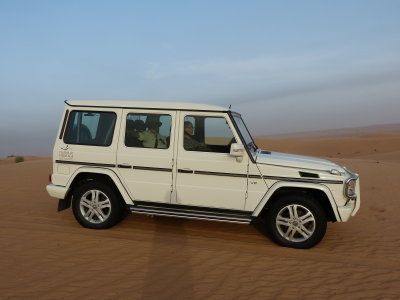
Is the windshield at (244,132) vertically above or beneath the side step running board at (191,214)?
above

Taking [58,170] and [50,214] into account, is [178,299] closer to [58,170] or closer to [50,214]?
[58,170]

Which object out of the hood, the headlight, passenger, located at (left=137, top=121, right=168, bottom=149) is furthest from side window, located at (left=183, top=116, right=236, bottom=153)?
the headlight

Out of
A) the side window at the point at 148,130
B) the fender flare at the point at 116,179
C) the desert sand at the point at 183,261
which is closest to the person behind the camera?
the desert sand at the point at 183,261

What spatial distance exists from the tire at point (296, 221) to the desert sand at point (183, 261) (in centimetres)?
18

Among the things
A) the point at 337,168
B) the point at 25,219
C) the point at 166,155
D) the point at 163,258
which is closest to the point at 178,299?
the point at 163,258

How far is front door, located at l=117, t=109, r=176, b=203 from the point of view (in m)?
5.68

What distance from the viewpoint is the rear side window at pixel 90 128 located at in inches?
234

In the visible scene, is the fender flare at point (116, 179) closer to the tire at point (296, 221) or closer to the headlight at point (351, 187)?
the tire at point (296, 221)

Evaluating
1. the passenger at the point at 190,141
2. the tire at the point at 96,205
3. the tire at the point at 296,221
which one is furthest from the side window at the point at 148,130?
the tire at the point at 296,221

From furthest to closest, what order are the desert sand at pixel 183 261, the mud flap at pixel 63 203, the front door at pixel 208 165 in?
the mud flap at pixel 63 203 < the front door at pixel 208 165 < the desert sand at pixel 183 261

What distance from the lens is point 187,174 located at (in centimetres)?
558

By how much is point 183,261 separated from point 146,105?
8.37 feet

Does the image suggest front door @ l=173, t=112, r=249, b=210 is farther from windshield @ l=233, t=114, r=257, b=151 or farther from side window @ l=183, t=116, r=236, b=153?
windshield @ l=233, t=114, r=257, b=151

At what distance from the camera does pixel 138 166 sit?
18.9ft
